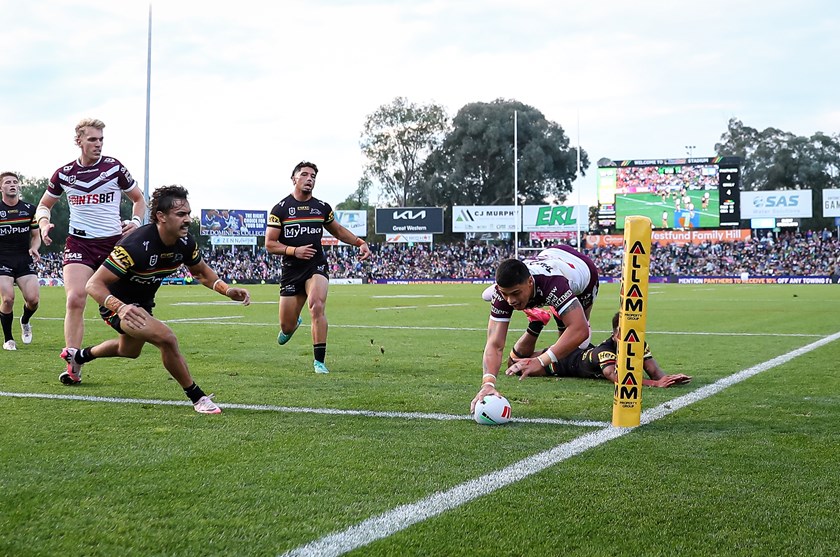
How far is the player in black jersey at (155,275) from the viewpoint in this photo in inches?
223

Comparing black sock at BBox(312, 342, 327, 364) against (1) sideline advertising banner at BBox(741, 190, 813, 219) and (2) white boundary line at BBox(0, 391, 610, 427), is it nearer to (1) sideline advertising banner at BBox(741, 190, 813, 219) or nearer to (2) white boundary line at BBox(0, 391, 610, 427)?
(2) white boundary line at BBox(0, 391, 610, 427)

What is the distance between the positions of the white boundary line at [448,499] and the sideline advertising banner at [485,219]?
215ft

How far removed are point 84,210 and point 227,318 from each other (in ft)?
29.5

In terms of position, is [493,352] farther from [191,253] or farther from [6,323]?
[6,323]

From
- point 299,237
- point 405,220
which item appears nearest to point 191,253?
point 299,237

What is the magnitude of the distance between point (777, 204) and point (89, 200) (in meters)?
66.8

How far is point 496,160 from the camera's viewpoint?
84375 millimetres

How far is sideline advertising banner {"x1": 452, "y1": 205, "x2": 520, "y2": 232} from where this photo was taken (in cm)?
7112

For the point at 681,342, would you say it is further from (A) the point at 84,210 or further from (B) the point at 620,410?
(A) the point at 84,210

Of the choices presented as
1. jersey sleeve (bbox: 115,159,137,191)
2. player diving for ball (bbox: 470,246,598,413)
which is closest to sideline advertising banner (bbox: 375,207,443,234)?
jersey sleeve (bbox: 115,159,137,191)

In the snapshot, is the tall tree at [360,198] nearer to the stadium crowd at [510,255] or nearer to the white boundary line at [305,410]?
the stadium crowd at [510,255]

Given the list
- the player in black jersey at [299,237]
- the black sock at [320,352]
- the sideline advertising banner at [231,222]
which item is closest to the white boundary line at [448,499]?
the black sock at [320,352]

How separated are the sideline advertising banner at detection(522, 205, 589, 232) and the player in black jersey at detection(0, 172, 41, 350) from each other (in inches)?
2319

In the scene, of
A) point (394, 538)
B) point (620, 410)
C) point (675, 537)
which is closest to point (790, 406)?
point (620, 410)
